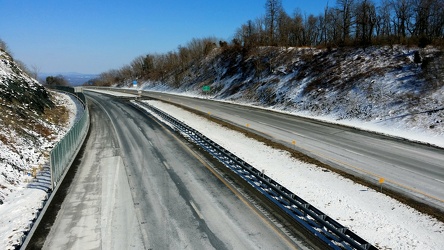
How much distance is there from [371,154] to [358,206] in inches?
349

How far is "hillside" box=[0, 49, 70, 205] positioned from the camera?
567 inches

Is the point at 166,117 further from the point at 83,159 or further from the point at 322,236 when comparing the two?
the point at 322,236

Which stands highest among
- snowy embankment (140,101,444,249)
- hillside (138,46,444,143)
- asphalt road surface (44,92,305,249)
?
hillside (138,46,444,143)

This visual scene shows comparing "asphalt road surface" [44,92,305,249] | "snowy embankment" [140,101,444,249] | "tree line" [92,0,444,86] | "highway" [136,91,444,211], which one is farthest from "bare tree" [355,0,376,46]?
"asphalt road surface" [44,92,305,249]

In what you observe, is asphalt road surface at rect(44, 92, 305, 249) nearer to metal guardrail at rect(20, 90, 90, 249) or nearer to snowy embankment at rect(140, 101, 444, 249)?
metal guardrail at rect(20, 90, 90, 249)

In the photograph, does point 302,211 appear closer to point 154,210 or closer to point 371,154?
point 154,210

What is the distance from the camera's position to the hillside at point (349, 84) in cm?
2897

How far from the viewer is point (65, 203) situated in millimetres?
11695

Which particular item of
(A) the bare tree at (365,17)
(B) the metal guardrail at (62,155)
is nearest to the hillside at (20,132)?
(B) the metal guardrail at (62,155)

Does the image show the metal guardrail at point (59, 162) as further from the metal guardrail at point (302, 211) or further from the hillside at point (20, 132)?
the metal guardrail at point (302, 211)

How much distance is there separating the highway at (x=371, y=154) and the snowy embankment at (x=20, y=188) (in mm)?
14401

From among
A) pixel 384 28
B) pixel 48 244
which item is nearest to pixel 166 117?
pixel 48 244

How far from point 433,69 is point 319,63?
56.1ft

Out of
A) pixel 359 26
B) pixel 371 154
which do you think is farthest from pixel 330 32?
pixel 371 154
